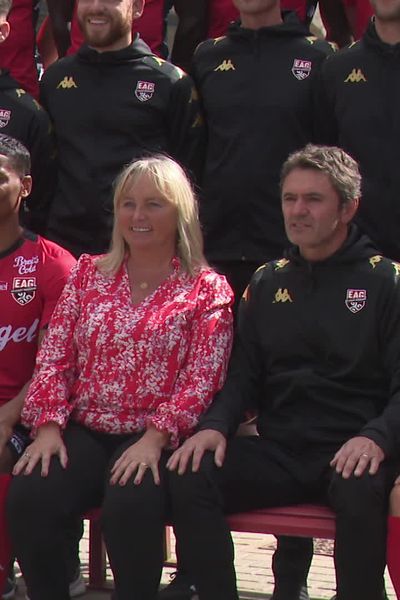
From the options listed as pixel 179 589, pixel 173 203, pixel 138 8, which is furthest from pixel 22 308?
pixel 138 8

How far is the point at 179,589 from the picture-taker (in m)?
4.77

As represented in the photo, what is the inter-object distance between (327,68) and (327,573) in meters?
2.06

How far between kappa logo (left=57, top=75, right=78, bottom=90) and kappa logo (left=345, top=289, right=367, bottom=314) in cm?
175

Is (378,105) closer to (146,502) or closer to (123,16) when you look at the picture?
(123,16)

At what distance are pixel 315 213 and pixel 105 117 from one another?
1324 millimetres

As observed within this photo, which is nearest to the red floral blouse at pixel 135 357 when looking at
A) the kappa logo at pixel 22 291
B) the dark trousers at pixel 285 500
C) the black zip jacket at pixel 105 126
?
the dark trousers at pixel 285 500

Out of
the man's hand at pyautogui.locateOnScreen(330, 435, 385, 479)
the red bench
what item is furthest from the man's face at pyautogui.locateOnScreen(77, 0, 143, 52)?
the man's hand at pyautogui.locateOnScreen(330, 435, 385, 479)

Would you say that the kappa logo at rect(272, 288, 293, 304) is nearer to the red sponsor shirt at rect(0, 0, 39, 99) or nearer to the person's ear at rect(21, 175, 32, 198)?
the person's ear at rect(21, 175, 32, 198)

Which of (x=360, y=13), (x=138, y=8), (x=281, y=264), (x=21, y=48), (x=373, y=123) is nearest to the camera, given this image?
(x=281, y=264)

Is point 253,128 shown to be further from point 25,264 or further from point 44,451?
point 44,451

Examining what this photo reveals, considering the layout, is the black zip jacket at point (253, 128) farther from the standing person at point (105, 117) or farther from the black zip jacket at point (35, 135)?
the black zip jacket at point (35, 135)

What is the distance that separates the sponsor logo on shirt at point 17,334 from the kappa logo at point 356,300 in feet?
4.08

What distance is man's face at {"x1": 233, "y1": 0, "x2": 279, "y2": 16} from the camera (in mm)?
5227

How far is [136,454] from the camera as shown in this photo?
421 cm
